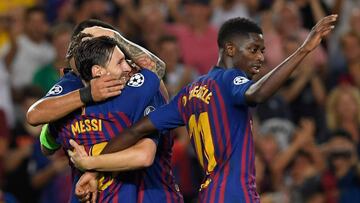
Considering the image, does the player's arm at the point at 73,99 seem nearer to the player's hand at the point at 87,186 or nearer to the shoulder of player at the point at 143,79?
the shoulder of player at the point at 143,79

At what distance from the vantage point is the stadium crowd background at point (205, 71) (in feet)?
36.6

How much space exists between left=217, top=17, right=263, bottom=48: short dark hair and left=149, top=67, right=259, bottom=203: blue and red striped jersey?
0.77 ft

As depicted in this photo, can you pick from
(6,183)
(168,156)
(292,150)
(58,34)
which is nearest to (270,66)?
(292,150)

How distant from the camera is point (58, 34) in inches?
489

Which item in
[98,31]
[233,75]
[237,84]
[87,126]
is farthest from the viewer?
[98,31]

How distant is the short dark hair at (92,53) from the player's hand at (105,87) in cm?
10

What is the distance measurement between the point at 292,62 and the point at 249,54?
2.32 ft

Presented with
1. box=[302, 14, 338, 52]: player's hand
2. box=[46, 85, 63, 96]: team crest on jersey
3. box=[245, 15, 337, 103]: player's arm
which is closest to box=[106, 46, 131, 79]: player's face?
box=[46, 85, 63, 96]: team crest on jersey

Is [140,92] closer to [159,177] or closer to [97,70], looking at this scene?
[97,70]

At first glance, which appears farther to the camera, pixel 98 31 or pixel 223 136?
pixel 98 31

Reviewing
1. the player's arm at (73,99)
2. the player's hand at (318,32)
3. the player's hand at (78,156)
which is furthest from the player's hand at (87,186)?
the player's hand at (318,32)

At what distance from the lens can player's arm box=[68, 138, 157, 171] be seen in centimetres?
652

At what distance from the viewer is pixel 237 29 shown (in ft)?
22.1

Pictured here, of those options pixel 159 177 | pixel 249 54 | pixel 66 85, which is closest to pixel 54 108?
pixel 66 85
